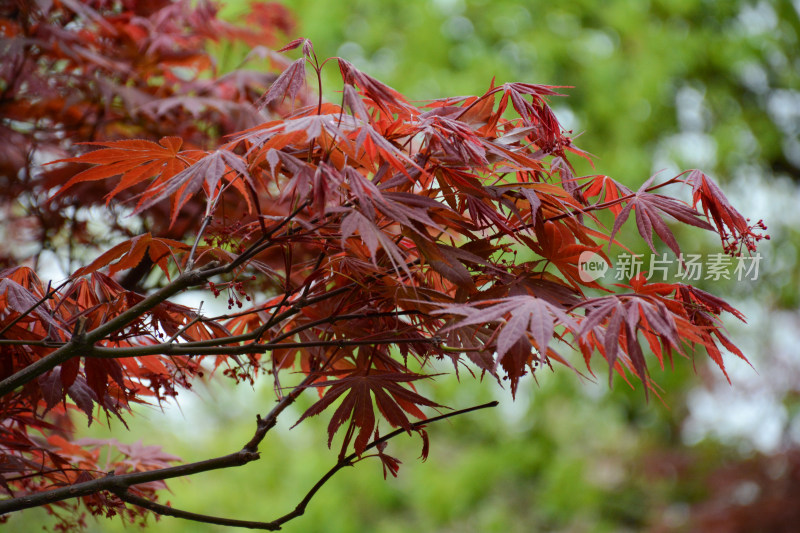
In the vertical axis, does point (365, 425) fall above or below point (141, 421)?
below

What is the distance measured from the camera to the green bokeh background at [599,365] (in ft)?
11.8

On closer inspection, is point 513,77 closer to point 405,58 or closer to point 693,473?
point 405,58

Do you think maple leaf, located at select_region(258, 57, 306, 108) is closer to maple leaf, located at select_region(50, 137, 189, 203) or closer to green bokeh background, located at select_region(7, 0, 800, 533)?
maple leaf, located at select_region(50, 137, 189, 203)

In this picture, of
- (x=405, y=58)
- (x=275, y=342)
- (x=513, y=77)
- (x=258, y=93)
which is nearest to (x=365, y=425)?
(x=275, y=342)

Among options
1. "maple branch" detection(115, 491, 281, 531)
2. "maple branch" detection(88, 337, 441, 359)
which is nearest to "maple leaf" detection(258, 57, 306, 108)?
"maple branch" detection(88, 337, 441, 359)

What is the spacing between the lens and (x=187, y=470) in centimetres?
86

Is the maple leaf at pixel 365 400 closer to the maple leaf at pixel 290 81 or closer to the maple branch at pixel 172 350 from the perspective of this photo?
the maple branch at pixel 172 350

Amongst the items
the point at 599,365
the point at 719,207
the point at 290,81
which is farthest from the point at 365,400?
the point at 599,365

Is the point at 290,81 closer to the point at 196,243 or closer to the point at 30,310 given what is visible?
the point at 196,243

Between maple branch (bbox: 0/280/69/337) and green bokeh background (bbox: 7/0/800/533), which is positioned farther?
green bokeh background (bbox: 7/0/800/533)

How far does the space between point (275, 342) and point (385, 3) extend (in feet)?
13.2

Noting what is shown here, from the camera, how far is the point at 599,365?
12.6 ft

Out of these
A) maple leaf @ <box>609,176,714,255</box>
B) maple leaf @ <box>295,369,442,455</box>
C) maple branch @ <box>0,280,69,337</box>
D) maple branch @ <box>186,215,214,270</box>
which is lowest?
maple leaf @ <box>295,369,442,455</box>

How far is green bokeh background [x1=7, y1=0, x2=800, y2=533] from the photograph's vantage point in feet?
11.8
